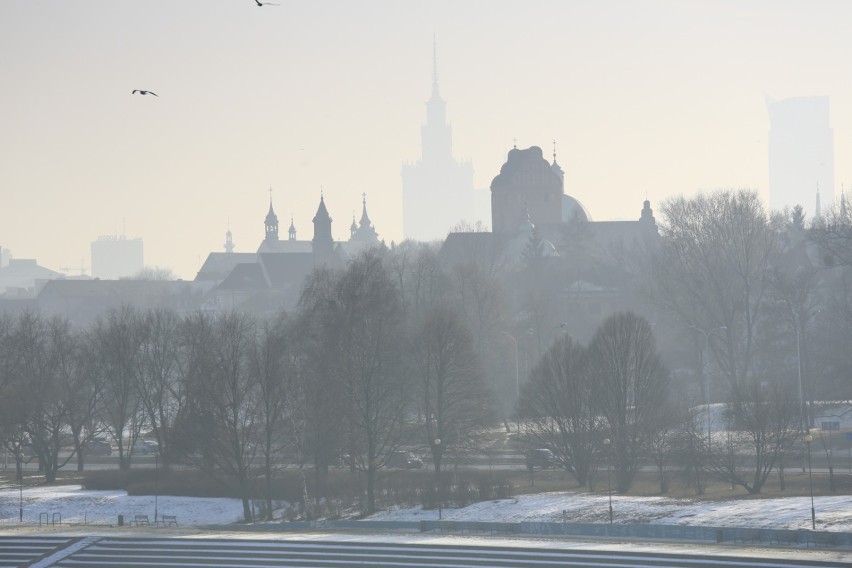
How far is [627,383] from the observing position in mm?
59312

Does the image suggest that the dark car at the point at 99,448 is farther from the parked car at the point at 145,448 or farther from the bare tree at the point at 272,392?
the bare tree at the point at 272,392

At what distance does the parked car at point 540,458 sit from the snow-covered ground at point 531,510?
6.95 metres

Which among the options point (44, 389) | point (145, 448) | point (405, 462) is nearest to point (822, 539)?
point (405, 462)

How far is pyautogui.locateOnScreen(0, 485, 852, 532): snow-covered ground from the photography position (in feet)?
151

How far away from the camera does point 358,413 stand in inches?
2377

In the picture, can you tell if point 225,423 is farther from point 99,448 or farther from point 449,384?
point 99,448

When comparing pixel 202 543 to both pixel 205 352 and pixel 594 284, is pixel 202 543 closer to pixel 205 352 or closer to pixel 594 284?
pixel 205 352

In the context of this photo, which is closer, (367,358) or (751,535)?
(751,535)

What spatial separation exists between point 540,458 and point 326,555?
18.8 metres

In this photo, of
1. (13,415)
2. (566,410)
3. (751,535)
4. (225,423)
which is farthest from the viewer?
(13,415)

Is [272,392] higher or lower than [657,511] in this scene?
higher

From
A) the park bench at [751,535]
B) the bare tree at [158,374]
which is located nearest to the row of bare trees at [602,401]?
the park bench at [751,535]

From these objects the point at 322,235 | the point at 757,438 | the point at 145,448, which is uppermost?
the point at 322,235

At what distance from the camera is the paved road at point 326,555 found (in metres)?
41.7
